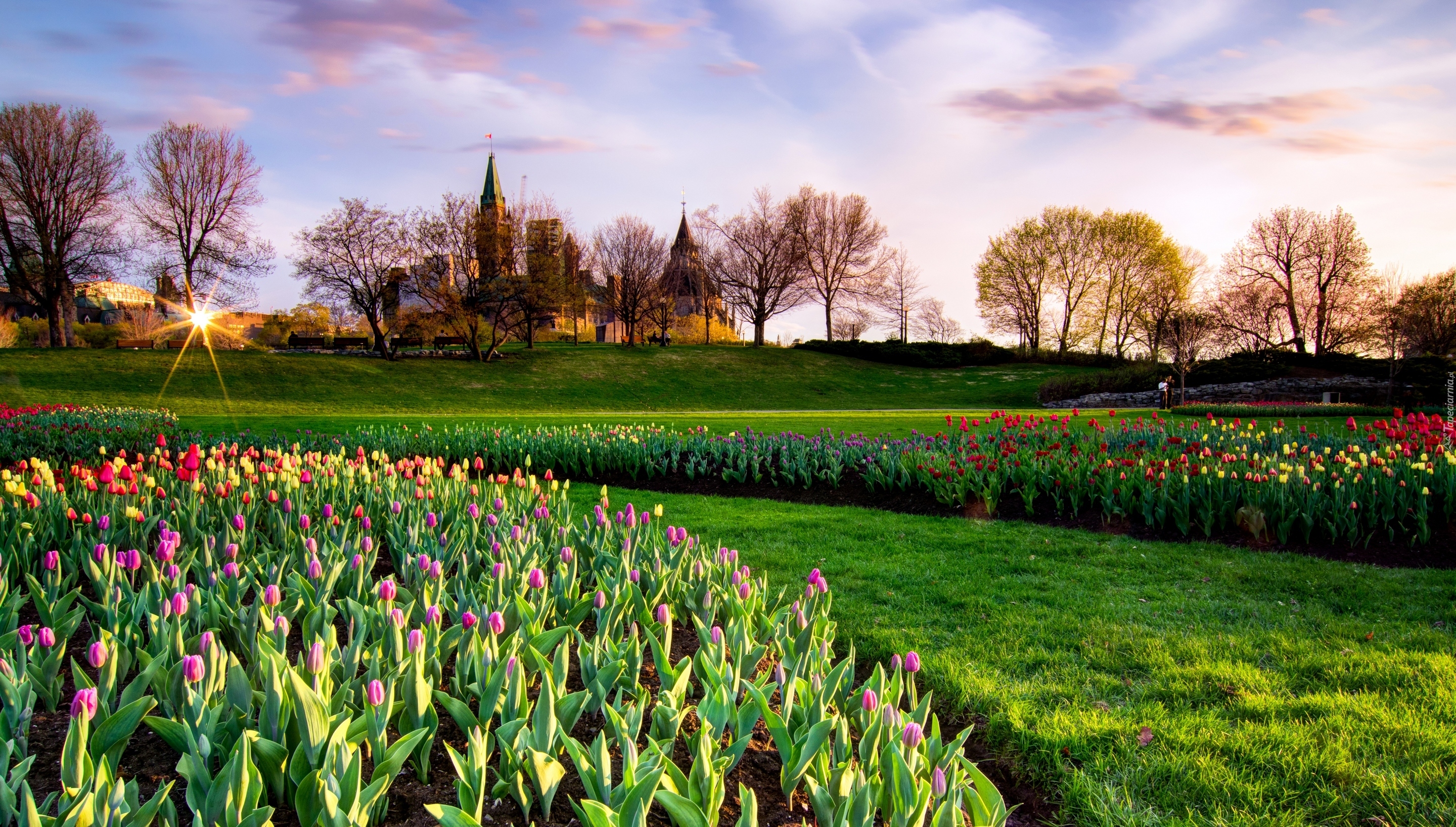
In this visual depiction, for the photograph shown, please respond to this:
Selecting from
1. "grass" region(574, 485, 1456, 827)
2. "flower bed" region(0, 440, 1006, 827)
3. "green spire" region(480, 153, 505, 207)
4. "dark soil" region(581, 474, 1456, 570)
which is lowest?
"grass" region(574, 485, 1456, 827)

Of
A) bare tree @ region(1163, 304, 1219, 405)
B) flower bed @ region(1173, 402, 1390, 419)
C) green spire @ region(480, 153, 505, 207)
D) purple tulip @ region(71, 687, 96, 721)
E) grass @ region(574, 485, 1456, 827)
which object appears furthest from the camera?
green spire @ region(480, 153, 505, 207)

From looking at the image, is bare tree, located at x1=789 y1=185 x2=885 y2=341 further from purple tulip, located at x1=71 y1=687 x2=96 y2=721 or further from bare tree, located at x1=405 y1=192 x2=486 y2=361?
purple tulip, located at x1=71 y1=687 x2=96 y2=721

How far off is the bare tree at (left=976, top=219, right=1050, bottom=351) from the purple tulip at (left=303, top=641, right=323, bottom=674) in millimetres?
47633

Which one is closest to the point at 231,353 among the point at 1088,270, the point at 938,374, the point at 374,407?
the point at 374,407

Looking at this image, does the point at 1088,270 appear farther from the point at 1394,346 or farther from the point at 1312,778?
the point at 1312,778

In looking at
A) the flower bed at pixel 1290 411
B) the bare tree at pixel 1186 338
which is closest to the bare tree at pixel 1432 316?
the bare tree at pixel 1186 338

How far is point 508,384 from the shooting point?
3284cm

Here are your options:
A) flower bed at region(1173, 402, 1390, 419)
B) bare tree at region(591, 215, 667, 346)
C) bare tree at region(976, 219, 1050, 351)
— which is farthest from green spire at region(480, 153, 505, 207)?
flower bed at region(1173, 402, 1390, 419)

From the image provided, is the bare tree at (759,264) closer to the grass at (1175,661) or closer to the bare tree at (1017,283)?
the bare tree at (1017,283)

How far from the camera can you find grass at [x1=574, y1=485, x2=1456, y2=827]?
2621 mm

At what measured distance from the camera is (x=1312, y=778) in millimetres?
2688

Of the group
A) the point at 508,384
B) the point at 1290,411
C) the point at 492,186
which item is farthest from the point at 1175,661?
the point at 492,186

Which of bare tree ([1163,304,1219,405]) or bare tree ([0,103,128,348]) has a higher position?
bare tree ([0,103,128,348])

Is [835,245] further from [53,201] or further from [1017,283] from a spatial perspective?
[53,201]
